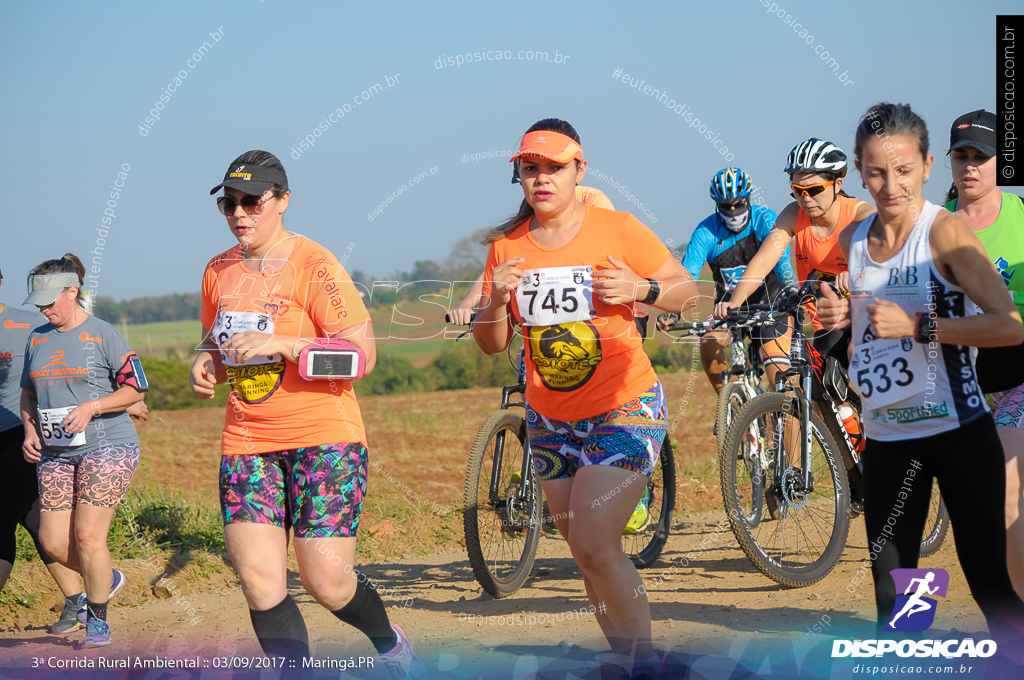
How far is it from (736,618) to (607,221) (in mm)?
2297

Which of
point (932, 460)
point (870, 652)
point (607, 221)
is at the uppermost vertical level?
point (607, 221)

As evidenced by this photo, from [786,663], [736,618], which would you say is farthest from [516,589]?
[786,663]

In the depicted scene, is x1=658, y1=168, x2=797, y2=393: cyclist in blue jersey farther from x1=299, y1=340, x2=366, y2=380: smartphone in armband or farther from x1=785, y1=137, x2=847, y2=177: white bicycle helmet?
x1=299, y1=340, x2=366, y2=380: smartphone in armband

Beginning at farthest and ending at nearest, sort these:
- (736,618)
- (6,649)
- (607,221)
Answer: (6,649) < (736,618) < (607,221)

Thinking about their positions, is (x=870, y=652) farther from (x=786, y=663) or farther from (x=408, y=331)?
(x=408, y=331)

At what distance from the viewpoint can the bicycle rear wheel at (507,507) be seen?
5.75 metres

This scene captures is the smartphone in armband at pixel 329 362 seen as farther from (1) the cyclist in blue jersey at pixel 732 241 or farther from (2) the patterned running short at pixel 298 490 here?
(1) the cyclist in blue jersey at pixel 732 241

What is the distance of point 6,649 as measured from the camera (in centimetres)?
548

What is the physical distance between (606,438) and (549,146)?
1159mm

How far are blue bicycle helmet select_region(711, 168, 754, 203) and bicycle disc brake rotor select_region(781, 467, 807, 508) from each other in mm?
2278

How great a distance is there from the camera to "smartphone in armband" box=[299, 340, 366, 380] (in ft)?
12.0

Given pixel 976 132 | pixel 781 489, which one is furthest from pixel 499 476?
pixel 976 132

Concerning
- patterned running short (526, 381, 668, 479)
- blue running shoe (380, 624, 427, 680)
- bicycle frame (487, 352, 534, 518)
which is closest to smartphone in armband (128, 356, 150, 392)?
bicycle frame (487, 352, 534, 518)

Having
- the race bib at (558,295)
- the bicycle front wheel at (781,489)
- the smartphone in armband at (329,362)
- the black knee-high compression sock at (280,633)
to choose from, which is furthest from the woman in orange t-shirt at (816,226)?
the black knee-high compression sock at (280,633)
